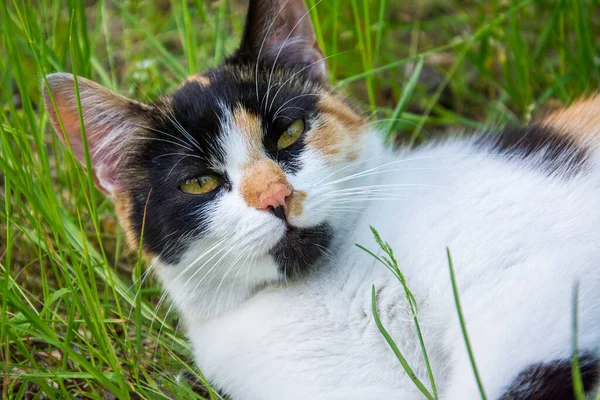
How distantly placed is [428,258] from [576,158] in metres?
0.45

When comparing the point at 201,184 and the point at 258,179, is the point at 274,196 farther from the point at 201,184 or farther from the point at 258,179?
the point at 201,184

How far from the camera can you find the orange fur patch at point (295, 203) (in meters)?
1.39

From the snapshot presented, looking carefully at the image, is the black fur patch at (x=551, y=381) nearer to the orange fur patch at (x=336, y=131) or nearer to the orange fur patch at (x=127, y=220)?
the orange fur patch at (x=336, y=131)

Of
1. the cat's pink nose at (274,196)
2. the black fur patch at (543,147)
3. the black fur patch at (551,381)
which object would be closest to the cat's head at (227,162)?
the cat's pink nose at (274,196)

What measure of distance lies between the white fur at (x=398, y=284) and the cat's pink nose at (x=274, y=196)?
0.03 metres

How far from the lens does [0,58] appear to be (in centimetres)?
187

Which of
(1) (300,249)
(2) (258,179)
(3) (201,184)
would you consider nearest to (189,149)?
(3) (201,184)

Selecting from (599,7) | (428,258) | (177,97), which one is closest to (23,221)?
(177,97)

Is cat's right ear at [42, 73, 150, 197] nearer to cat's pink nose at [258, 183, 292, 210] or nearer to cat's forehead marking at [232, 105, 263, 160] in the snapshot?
cat's forehead marking at [232, 105, 263, 160]

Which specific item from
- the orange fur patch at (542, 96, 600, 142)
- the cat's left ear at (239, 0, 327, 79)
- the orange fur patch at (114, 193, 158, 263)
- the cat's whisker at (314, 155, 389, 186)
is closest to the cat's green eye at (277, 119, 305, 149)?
the cat's whisker at (314, 155, 389, 186)

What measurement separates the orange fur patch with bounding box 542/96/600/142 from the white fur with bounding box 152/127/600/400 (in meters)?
0.12

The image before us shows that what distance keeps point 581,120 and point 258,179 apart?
86 centimetres

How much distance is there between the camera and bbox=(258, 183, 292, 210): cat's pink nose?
53.6 inches

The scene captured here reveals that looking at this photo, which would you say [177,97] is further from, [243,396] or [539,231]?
[539,231]
